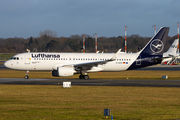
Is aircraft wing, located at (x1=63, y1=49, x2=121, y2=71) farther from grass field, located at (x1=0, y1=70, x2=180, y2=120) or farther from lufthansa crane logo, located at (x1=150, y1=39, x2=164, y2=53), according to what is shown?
grass field, located at (x1=0, y1=70, x2=180, y2=120)

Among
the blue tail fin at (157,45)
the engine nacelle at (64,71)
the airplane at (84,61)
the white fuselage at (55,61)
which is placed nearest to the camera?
the engine nacelle at (64,71)

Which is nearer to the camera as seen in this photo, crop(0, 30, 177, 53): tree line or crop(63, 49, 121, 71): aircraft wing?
crop(63, 49, 121, 71): aircraft wing

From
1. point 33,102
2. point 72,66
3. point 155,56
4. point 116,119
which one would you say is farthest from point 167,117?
point 155,56

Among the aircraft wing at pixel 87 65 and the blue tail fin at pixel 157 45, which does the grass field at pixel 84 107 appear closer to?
the aircraft wing at pixel 87 65

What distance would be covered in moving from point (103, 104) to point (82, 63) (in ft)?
80.2

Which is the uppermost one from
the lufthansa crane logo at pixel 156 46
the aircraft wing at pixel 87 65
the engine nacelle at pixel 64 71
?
the lufthansa crane logo at pixel 156 46

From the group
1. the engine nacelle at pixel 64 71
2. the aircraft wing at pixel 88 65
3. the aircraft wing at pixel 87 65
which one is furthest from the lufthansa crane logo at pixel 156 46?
the engine nacelle at pixel 64 71

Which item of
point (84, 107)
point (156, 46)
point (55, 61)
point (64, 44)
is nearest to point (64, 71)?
point (55, 61)

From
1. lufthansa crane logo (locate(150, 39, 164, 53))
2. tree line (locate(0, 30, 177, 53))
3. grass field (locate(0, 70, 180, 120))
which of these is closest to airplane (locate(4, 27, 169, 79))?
lufthansa crane logo (locate(150, 39, 164, 53))

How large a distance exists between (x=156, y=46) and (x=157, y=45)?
0.25 metres

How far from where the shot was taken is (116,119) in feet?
47.1

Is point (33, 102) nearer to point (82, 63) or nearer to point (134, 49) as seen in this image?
point (82, 63)

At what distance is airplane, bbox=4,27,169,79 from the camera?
139 feet

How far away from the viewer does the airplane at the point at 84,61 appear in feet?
139
